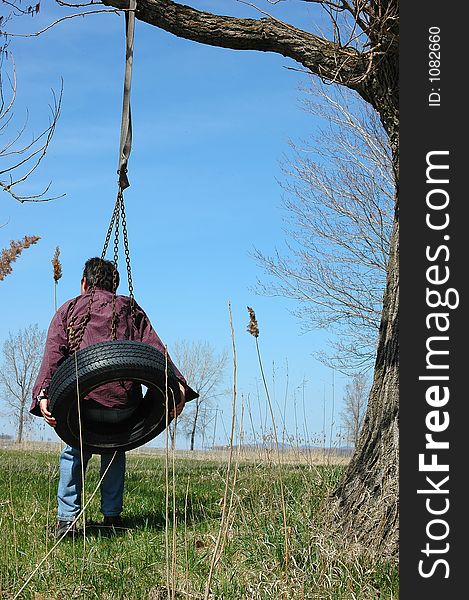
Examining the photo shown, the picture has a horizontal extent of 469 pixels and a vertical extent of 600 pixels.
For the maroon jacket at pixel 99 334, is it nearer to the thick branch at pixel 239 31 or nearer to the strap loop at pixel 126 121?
the strap loop at pixel 126 121

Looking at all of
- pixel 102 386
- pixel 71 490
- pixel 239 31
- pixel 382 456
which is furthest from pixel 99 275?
pixel 382 456

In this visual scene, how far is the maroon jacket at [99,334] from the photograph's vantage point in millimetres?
4809

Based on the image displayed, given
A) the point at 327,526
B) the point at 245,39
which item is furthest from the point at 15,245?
the point at 245,39

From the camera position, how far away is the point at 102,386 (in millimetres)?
4852

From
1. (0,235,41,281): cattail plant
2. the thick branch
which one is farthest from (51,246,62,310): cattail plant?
the thick branch

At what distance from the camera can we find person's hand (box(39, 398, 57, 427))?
4593mm

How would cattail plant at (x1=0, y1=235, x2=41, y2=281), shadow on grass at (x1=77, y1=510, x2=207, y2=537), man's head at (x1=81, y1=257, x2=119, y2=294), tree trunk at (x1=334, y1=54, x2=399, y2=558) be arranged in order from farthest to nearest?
1. man's head at (x1=81, y1=257, x2=119, y2=294)
2. shadow on grass at (x1=77, y1=510, x2=207, y2=537)
3. tree trunk at (x1=334, y1=54, x2=399, y2=558)
4. cattail plant at (x1=0, y1=235, x2=41, y2=281)

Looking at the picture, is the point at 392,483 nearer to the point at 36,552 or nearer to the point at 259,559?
the point at 259,559

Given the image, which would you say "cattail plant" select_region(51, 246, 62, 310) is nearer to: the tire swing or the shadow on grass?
the tire swing

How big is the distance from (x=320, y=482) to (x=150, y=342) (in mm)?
1572

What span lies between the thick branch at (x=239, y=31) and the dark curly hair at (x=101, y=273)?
5.34 ft

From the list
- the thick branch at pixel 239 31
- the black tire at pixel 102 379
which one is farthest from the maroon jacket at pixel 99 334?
the thick branch at pixel 239 31

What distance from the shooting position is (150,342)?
5086mm

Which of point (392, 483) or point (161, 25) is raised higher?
point (161, 25)
